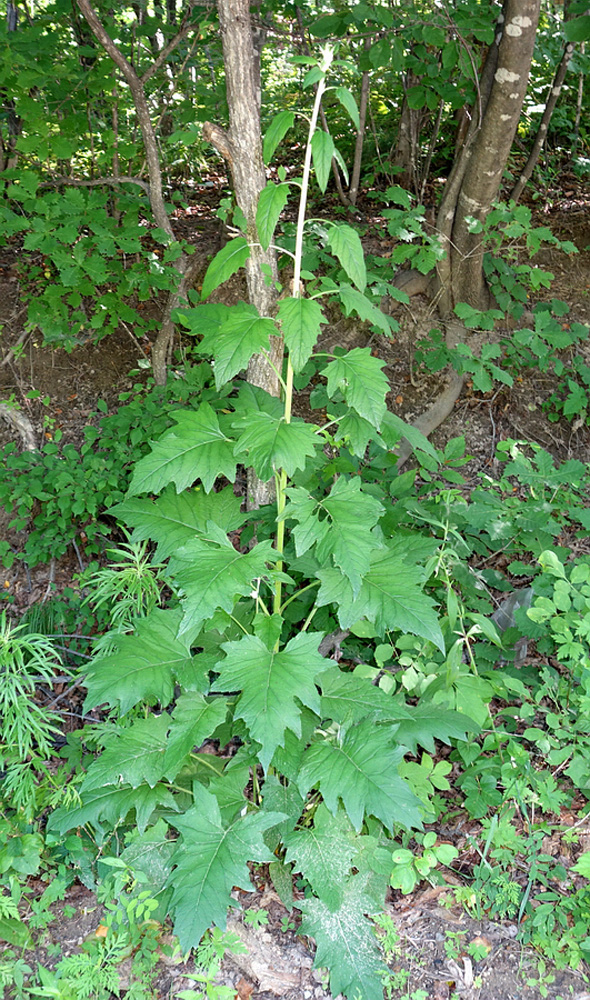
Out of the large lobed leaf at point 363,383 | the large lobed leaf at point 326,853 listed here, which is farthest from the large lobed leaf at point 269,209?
the large lobed leaf at point 326,853

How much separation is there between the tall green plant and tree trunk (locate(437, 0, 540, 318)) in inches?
108

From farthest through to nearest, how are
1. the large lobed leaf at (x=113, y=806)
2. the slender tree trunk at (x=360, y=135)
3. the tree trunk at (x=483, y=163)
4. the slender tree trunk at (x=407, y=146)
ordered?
1. the slender tree trunk at (x=407, y=146)
2. the slender tree trunk at (x=360, y=135)
3. the tree trunk at (x=483, y=163)
4. the large lobed leaf at (x=113, y=806)

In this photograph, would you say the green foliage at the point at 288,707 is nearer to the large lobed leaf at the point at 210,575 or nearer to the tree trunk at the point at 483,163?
the large lobed leaf at the point at 210,575

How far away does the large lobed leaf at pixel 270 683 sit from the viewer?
188cm

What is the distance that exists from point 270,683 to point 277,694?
0.04m

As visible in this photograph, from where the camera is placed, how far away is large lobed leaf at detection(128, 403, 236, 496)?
2.29 meters

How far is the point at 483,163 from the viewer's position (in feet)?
14.9

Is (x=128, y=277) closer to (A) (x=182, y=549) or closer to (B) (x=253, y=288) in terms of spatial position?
(B) (x=253, y=288)

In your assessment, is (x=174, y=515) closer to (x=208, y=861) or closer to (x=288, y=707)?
(x=288, y=707)

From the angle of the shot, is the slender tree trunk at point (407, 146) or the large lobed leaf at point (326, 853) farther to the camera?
the slender tree trunk at point (407, 146)

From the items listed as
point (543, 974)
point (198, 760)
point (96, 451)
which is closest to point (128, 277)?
point (96, 451)

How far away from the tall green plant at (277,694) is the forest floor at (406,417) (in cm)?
18

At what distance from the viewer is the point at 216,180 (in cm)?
605

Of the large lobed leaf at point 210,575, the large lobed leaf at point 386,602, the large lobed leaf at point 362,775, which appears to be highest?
the large lobed leaf at point 210,575
